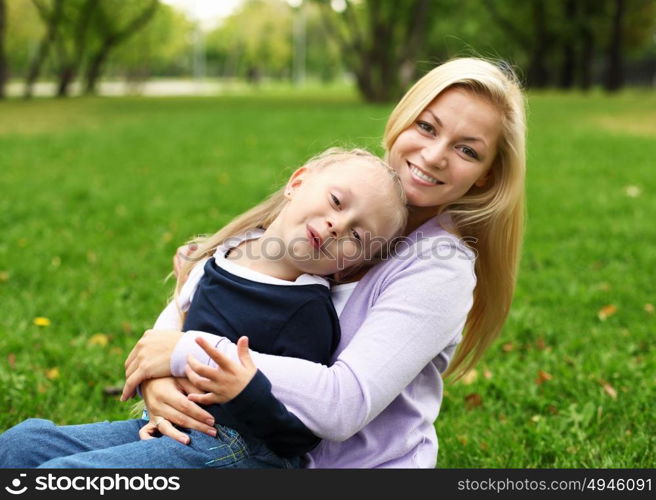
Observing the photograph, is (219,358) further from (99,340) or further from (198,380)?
(99,340)

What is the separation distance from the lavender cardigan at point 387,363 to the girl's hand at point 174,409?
0.05 metres

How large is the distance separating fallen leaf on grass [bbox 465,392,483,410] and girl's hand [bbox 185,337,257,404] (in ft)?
6.81

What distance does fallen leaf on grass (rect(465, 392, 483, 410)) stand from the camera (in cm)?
369

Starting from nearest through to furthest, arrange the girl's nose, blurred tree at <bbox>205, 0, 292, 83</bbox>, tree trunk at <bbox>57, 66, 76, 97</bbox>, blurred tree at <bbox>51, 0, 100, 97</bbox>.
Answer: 1. the girl's nose
2. tree trunk at <bbox>57, 66, 76, 97</bbox>
3. blurred tree at <bbox>51, 0, 100, 97</bbox>
4. blurred tree at <bbox>205, 0, 292, 83</bbox>

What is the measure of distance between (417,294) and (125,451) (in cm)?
84

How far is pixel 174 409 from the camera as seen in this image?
2.00 metres

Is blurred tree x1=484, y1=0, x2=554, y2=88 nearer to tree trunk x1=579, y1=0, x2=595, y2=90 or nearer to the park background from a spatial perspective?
tree trunk x1=579, y1=0, x2=595, y2=90

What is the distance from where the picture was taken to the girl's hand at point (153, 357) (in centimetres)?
203

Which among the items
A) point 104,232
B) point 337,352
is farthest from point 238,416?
point 104,232

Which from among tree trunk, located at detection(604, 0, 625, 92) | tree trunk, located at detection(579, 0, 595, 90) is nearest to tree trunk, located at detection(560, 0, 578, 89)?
tree trunk, located at detection(579, 0, 595, 90)

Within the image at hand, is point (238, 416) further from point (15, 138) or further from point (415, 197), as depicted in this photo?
point (15, 138)

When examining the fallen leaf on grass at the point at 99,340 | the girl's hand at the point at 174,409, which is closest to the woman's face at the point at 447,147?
the girl's hand at the point at 174,409

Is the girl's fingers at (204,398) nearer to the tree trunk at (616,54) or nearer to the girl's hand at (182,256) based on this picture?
the girl's hand at (182,256)

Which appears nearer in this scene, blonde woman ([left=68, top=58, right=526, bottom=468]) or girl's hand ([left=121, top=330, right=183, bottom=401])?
blonde woman ([left=68, top=58, right=526, bottom=468])
